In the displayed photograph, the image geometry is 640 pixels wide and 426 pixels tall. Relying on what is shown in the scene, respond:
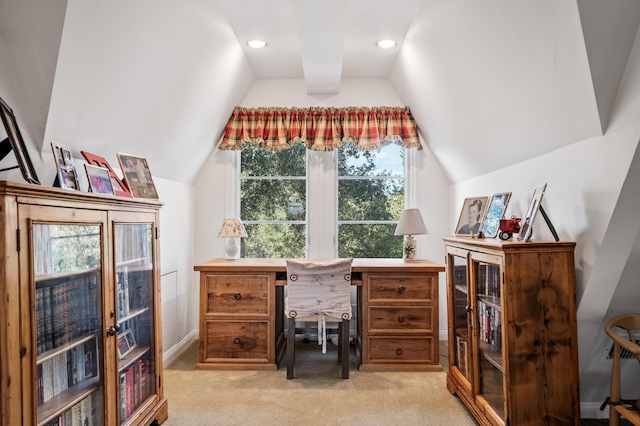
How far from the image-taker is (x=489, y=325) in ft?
7.29

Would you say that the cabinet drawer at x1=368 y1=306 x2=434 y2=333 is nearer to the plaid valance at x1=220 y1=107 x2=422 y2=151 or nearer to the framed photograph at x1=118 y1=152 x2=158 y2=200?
the plaid valance at x1=220 y1=107 x2=422 y2=151

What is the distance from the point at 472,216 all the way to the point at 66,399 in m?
2.64

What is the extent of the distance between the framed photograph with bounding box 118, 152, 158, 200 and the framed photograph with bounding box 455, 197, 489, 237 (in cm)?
220

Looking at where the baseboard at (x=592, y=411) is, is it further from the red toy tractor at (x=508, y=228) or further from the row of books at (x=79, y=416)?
the row of books at (x=79, y=416)

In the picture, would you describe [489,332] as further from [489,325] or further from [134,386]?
[134,386]


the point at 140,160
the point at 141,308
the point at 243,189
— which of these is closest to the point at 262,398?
the point at 141,308

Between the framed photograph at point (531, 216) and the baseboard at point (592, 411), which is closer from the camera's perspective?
the framed photograph at point (531, 216)

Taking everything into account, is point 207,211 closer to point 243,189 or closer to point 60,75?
point 243,189

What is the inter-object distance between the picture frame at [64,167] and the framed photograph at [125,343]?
77 centimetres

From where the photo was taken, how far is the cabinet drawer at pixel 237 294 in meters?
3.25

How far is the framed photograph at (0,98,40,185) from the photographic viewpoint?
1555 millimetres

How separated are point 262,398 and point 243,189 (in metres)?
2.08

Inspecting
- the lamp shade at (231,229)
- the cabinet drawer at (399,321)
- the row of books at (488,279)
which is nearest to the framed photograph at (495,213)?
the row of books at (488,279)

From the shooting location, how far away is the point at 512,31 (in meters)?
1.93
